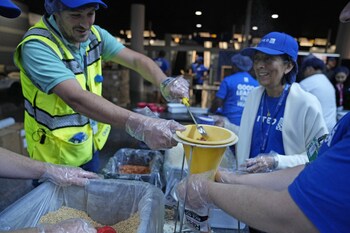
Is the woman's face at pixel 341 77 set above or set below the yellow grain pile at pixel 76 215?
above

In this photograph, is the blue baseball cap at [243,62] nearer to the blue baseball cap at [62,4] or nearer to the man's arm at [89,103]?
the blue baseball cap at [62,4]

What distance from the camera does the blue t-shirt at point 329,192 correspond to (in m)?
0.57

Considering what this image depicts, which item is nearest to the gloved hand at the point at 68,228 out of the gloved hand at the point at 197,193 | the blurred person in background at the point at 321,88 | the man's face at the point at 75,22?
the gloved hand at the point at 197,193

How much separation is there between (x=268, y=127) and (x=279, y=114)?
11cm

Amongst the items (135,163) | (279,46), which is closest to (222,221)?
(135,163)

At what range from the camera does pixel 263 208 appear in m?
0.70

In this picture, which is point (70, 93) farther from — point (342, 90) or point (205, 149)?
point (342, 90)

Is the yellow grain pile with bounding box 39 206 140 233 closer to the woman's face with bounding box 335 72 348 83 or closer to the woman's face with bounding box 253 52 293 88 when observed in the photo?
the woman's face with bounding box 253 52 293 88

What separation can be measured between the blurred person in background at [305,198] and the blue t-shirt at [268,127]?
0.84 m

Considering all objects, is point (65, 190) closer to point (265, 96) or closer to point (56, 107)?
point (56, 107)

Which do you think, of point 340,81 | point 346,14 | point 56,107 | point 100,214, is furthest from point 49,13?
point 340,81

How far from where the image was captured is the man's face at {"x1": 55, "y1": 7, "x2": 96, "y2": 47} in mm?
1311

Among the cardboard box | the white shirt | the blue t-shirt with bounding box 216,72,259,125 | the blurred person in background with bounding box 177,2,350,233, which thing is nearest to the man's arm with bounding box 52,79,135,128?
the blurred person in background with bounding box 177,2,350,233

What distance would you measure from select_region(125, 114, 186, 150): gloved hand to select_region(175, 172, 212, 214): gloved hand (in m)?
0.20
